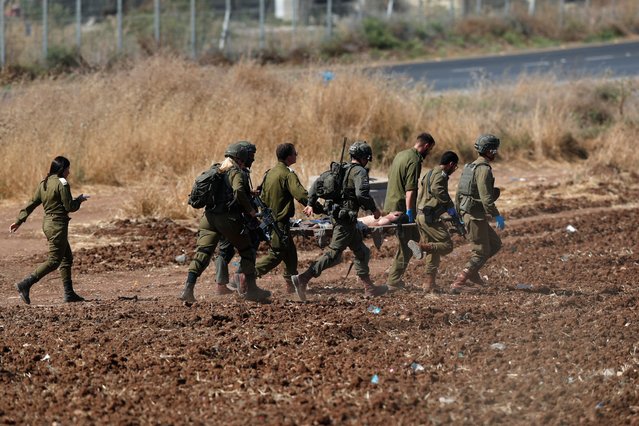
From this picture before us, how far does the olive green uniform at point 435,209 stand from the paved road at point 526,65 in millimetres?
17232

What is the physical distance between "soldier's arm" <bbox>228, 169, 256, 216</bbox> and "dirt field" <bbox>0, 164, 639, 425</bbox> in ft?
3.00

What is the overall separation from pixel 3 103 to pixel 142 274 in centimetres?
782

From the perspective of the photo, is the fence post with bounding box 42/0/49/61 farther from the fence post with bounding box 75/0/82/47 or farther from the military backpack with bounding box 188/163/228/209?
the military backpack with bounding box 188/163/228/209

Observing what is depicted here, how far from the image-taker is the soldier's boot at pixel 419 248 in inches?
434

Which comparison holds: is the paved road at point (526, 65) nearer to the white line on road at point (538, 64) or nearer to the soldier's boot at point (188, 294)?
the white line on road at point (538, 64)

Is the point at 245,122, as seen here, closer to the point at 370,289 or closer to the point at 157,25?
the point at 370,289

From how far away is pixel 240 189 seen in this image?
10430mm

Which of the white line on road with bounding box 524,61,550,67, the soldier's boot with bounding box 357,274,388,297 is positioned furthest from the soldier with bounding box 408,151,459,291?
the white line on road with bounding box 524,61,550,67

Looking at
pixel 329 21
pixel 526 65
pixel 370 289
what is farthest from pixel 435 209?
pixel 329 21

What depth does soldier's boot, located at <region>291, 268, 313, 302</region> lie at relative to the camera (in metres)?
11.1

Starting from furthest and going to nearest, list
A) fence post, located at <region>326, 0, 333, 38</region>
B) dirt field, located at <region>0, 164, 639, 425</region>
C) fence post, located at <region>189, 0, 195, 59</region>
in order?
fence post, located at <region>326, 0, 333, 38</region> → fence post, located at <region>189, 0, 195, 59</region> → dirt field, located at <region>0, 164, 639, 425</region>

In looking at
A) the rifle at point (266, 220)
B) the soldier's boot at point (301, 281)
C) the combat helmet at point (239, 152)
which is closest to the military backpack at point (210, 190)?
the combat helmet at point (239, 152)

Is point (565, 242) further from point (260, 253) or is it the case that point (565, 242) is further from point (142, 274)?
point (142, 274)

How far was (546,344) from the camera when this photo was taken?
30.1 feet
